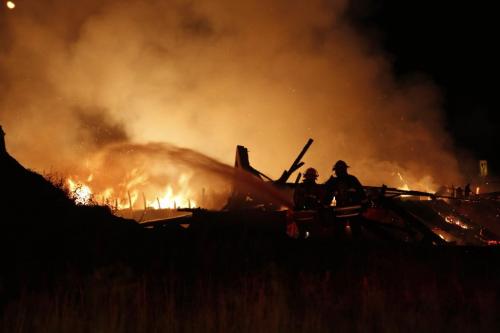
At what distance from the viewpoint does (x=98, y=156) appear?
1102 inches

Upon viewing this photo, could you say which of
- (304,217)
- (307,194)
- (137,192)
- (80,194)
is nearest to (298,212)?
(304,217)

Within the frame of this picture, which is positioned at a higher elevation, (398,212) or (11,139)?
(11,139)

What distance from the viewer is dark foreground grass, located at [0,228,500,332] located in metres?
4.63

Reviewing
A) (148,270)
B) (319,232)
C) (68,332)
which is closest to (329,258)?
(319,232)

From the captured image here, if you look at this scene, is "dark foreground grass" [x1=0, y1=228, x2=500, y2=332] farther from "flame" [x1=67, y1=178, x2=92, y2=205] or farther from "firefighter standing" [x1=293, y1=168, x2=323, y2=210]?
"flame" [x1=67, y1=178, x2=92, y2=205]

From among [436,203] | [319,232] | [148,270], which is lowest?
[148,270]

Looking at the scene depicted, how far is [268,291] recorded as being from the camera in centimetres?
577

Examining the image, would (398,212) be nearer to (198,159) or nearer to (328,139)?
(198,159)

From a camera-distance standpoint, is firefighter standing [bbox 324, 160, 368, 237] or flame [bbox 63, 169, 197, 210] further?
flame [bbox 63, 169, 197, 210]

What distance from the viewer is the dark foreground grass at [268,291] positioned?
463 cm

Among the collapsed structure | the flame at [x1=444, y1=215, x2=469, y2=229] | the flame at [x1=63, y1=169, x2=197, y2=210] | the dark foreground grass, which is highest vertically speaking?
the flame at [x1=63, y1=169, x2=197, y2=210]

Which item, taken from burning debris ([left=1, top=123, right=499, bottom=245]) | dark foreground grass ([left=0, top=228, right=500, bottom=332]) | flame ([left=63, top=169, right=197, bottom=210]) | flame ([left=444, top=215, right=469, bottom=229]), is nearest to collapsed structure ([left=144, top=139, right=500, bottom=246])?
burning debris ([left=1, top=123, right=499, bottom=245])

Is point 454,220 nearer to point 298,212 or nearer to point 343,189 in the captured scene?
point 343,189

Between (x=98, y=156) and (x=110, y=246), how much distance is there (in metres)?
22.3
